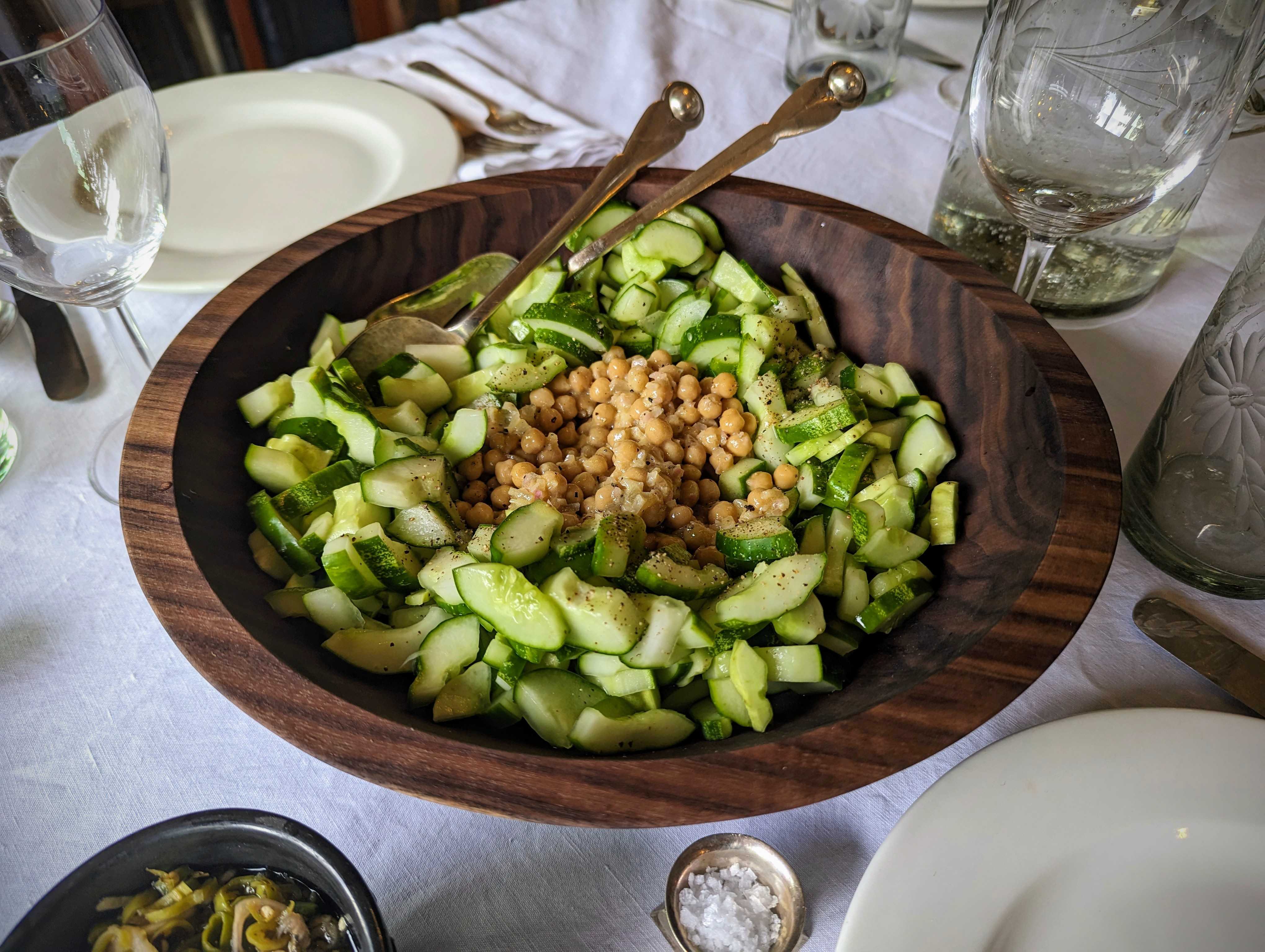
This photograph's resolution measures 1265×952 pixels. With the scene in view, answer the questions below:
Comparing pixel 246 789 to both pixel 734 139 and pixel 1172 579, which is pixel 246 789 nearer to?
pixel 1172 579

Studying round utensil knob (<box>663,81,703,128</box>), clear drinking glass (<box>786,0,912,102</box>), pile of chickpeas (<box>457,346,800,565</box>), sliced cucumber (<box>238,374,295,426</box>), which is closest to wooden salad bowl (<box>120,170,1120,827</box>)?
sliced cucumber (<box>238,374,295,426</box>)

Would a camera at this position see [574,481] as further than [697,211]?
No

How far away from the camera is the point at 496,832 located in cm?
88

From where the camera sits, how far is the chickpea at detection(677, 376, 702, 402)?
3.93ft

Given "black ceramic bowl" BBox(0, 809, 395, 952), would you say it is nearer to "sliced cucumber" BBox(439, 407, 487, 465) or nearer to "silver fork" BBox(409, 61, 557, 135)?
"sliced cucumber" BBox(439, 407, 487, 465)

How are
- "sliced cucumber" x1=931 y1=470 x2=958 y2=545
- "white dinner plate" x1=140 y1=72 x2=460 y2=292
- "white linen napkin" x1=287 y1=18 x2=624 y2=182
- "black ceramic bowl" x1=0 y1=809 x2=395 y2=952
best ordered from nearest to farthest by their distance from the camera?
"black ceramic bowl" x1=0 y1=809 x2=395 y2=952, "sliced cucumber" x1=931 y1=470 x2=958 y2=545, "white dinner plate" x1=140 y1=72 x2=460 y2=292, "white linen napkin" x1=287 y1=18 x2=624 y2=182

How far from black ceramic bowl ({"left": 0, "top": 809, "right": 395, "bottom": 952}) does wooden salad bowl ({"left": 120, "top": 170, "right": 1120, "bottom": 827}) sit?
7 cm

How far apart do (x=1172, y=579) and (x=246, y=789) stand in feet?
3.56

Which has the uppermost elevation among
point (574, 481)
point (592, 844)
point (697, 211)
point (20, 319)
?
point (697, 211)

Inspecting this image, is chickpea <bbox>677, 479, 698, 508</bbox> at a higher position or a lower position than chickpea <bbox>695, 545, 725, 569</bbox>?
lower

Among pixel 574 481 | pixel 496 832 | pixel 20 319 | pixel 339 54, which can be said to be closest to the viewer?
pixel 496 832

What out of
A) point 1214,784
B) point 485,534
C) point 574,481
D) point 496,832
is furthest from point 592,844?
point 1214,784

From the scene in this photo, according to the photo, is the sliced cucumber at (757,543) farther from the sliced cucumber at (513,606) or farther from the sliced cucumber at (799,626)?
the sliced cucumber at (513,606)

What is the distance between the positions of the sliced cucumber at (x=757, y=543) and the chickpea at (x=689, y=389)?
240 mm
